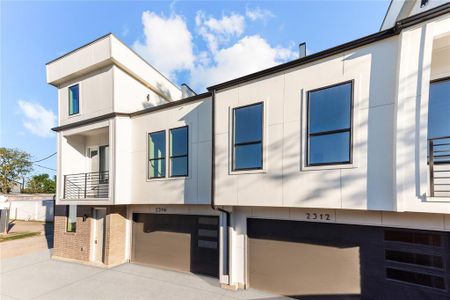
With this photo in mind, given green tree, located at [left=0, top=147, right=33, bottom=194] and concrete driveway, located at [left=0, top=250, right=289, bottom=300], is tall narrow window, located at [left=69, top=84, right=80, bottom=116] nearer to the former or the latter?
concrete driveway, located at [left=0, top=250, right=289, bottom=300]

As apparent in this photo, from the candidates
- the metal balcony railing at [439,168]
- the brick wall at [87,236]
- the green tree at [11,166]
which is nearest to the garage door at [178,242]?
the brick wall at [87,236]

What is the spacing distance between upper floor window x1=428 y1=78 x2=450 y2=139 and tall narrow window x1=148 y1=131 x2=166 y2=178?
23.7 feet

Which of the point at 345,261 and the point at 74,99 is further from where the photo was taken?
the point at 74,99

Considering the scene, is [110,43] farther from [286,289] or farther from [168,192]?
[286,289]

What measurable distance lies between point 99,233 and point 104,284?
273 cm

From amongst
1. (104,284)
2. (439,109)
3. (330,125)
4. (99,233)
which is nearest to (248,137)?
(330,125)

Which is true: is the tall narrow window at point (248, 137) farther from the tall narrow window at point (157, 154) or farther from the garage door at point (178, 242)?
the tall narrow window at point (157, 154)

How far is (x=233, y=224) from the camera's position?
6.88 m

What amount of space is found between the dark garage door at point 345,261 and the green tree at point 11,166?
35364 millimetres

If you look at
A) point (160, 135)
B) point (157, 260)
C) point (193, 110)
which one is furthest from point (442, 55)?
point (157, 260)

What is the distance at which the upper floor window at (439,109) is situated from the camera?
16.3 feet

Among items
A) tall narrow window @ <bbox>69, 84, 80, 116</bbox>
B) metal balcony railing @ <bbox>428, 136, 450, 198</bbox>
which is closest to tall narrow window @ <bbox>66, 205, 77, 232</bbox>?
tall narrow window @ <bbox>69, 84, 80, 116</bbox>

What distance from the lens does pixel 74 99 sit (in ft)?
34.2

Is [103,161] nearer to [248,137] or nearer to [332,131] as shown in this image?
[248,137]
